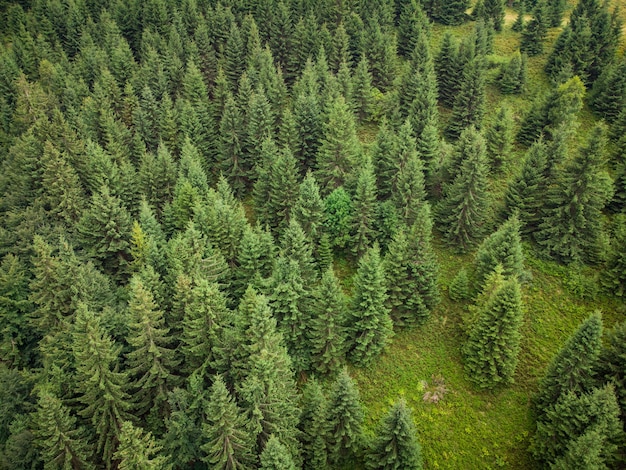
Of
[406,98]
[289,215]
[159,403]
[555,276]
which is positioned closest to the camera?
→ [159,403]

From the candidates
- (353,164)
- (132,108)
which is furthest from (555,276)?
(132,108)

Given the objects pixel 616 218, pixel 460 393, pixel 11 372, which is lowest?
pixel 460 393

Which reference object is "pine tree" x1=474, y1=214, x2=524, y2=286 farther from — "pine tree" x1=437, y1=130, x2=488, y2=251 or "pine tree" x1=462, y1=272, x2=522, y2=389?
"pine tree" x1=437, y1=130, x2=488, y2=251

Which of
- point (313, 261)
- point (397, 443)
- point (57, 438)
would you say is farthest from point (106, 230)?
point (397, 443)

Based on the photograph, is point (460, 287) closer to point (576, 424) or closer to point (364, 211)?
point (364, 211)

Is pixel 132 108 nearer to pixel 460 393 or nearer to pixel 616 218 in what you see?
pixel 460 393

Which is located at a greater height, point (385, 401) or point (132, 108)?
point (132, 108)

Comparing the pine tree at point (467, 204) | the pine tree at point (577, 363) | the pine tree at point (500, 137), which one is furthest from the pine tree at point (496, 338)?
the pine tree at point (500, 137)
